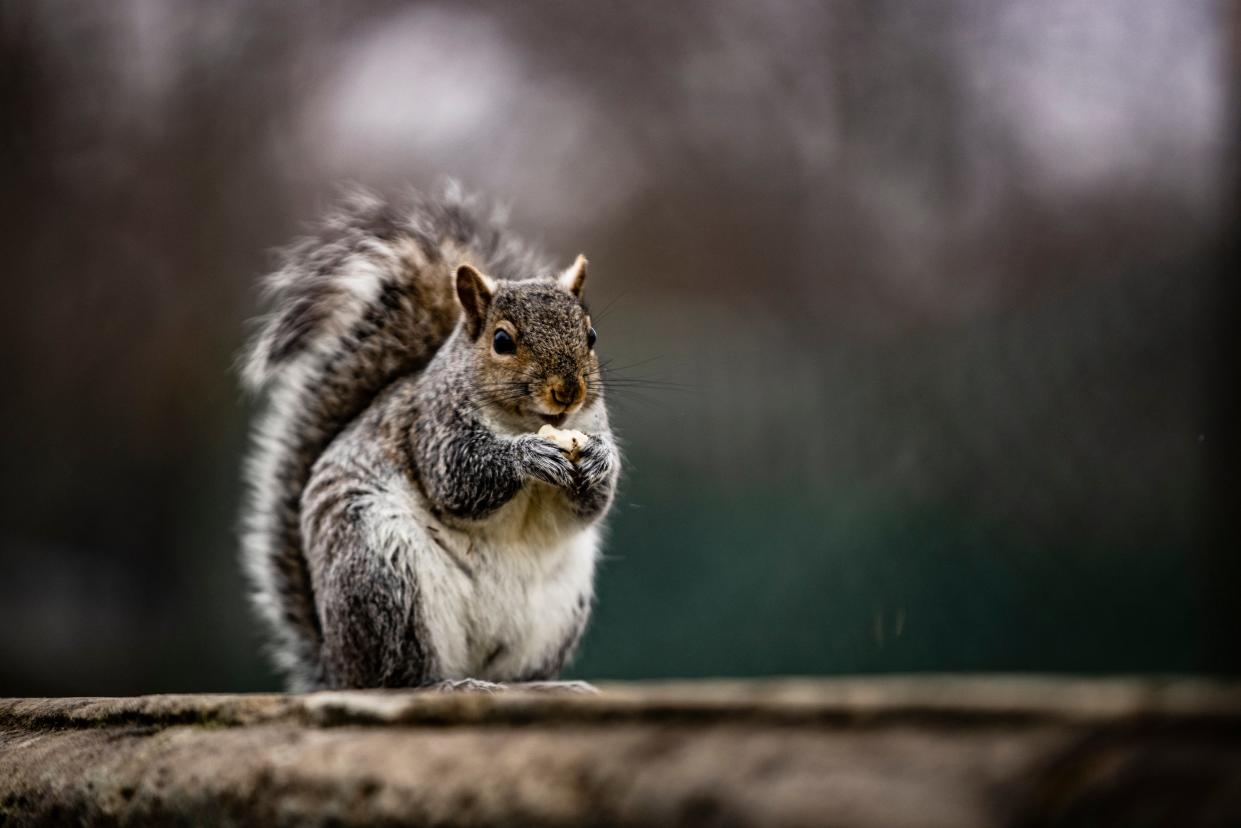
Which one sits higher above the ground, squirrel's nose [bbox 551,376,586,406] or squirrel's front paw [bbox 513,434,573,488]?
squirrel's nose [bbox 551,376,586,406]

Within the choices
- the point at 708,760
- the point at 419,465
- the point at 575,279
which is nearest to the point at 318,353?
the point at 419,465

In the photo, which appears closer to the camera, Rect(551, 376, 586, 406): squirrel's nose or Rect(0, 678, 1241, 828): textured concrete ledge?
Rect(0, 678, 1241, 828): textured concrete ledge

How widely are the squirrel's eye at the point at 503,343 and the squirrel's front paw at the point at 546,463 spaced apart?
116 millimetres

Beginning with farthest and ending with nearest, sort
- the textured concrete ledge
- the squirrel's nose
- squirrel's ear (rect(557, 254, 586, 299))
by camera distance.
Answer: squirrel's ear (rect(557, 254, 586, 299)) → the squirrel's nose → the textured concrete ledge

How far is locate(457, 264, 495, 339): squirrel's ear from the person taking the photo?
139 cm

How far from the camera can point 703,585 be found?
194 centimetres

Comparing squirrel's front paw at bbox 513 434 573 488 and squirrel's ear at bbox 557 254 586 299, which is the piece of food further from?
squirrel's ear at bbox 557 254 586 299

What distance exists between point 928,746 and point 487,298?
38.7 inches

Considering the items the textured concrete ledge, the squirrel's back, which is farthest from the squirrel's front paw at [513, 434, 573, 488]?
the textured concrete ledge

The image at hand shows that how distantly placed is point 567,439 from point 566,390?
0.20 feet

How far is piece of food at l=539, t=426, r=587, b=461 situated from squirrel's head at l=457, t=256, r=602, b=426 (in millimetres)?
19

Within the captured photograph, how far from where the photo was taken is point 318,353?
1591mm

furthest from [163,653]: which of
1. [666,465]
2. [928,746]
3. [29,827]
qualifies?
[928,746]

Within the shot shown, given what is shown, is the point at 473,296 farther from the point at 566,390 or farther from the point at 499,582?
the point at 499,582
